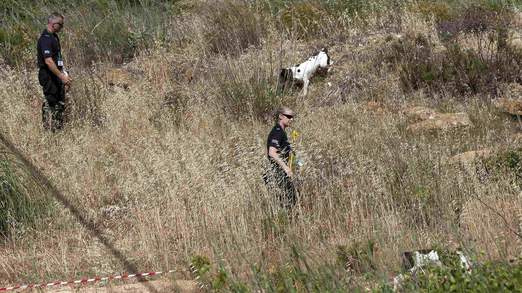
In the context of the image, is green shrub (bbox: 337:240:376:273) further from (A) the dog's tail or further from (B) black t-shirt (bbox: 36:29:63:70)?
(A) the dog's tail

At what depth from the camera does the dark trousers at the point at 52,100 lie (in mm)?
11070

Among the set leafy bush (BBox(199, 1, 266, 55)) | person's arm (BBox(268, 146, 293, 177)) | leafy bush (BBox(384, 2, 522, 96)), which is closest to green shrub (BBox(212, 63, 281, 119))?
leafy bush (BBox(384, 2, 522, 96))

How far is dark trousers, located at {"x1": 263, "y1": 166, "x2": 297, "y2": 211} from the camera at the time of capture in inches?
312

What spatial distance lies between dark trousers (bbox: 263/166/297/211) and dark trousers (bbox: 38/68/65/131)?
13.3 ft

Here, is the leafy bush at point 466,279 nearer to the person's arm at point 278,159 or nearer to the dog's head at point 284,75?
the person's arm at point 278,159

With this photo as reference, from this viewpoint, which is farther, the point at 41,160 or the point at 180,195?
the point at 41,160

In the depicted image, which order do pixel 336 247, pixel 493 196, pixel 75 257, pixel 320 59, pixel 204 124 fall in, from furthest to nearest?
1. pixel 320 59
2. pixel 204 124
3. pixel 75 257
4. pixel 493 196
5. pixel 336 247

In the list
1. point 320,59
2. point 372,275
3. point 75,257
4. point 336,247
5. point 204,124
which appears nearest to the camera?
point 372,275

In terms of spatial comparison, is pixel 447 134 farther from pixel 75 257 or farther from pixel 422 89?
pixel 75 257

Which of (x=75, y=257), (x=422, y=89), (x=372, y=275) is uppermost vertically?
(x=372, y=275)

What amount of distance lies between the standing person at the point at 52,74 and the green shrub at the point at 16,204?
8.55 ft

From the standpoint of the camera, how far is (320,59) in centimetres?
1323

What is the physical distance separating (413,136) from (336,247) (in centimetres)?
358

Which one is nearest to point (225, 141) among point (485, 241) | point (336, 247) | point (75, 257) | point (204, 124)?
point (204, 124)
